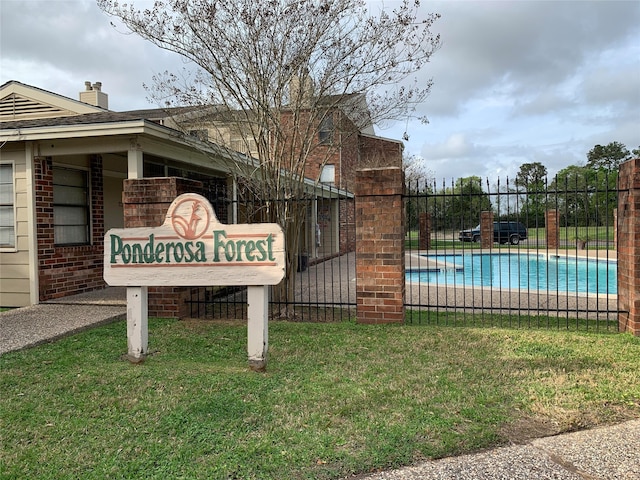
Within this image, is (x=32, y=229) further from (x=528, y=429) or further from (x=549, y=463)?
(x=549, y=463)

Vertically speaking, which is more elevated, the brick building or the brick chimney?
the brick chimney

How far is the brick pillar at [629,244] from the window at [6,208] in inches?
348

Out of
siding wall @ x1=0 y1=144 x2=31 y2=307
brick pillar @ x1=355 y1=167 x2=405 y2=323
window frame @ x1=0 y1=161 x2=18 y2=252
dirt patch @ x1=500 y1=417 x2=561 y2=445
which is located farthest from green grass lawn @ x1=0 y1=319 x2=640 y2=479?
window frame @ x1=0 y1=161 x2=18 y2=252

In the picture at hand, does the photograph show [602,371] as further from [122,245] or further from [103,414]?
[122,245]

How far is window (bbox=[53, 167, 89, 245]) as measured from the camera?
826 cm

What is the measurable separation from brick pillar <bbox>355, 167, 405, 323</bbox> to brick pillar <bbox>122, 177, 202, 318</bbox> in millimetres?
2583

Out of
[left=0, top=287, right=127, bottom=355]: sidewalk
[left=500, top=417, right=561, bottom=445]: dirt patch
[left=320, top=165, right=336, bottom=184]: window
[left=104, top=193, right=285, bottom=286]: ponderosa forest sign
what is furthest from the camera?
[left=320, top=165, right=336, bottom=184]: window

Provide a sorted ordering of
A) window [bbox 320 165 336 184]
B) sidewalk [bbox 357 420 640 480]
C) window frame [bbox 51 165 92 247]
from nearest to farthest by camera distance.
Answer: sidewalk [bbox 357 420 640 480]
window frame [bbox 51 165 92 247]
window [bbox 320 165 336 184]

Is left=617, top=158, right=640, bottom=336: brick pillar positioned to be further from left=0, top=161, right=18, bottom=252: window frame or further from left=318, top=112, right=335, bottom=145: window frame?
left=0, top=161, right=18, bottom=252: window frame

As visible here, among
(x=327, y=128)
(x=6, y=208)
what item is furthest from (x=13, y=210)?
(x=327, y=128)

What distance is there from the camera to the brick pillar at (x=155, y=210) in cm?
675

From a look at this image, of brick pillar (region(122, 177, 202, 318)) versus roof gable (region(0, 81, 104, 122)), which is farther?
roof gable (region(0, 81, 104, 122))

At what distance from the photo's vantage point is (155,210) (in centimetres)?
678

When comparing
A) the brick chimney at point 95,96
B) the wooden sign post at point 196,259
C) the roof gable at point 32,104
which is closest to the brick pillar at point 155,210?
the wooden sign post at point 196,259
